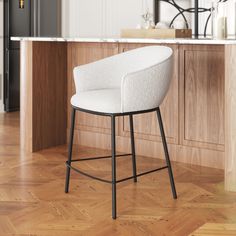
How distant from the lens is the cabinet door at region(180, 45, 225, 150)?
3447mm

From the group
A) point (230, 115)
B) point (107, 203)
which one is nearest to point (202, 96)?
point (230, 115)

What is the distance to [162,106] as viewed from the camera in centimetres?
373

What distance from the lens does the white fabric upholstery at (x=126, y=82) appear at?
8.73 ft

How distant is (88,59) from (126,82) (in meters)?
1.49

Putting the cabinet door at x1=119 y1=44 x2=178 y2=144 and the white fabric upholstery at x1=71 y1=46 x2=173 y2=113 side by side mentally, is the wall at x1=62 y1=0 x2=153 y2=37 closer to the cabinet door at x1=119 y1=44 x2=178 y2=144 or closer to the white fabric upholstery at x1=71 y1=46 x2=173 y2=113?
the cabinet door at x1=119 y1=44 x2=178 y2=144

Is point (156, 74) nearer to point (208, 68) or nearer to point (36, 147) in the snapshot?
point (208, 68)

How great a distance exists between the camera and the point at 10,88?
6.14 meters

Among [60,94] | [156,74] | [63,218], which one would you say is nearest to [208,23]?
[60,94]

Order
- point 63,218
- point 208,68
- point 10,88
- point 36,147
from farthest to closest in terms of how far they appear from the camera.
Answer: point 10,88
point 36,147
point 208,68
point 63,218

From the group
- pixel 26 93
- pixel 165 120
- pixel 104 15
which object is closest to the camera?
pixel 165 120

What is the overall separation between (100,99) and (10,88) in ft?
11.9

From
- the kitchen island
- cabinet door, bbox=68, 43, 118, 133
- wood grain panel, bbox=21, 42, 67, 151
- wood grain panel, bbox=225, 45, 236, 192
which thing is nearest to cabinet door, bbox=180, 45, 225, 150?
the kitchen island

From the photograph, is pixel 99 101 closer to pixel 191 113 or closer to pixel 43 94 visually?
pixel 191 113

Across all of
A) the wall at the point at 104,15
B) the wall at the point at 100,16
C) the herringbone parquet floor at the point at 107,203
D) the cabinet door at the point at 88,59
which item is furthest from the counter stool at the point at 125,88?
the wall at the point at 100,16
